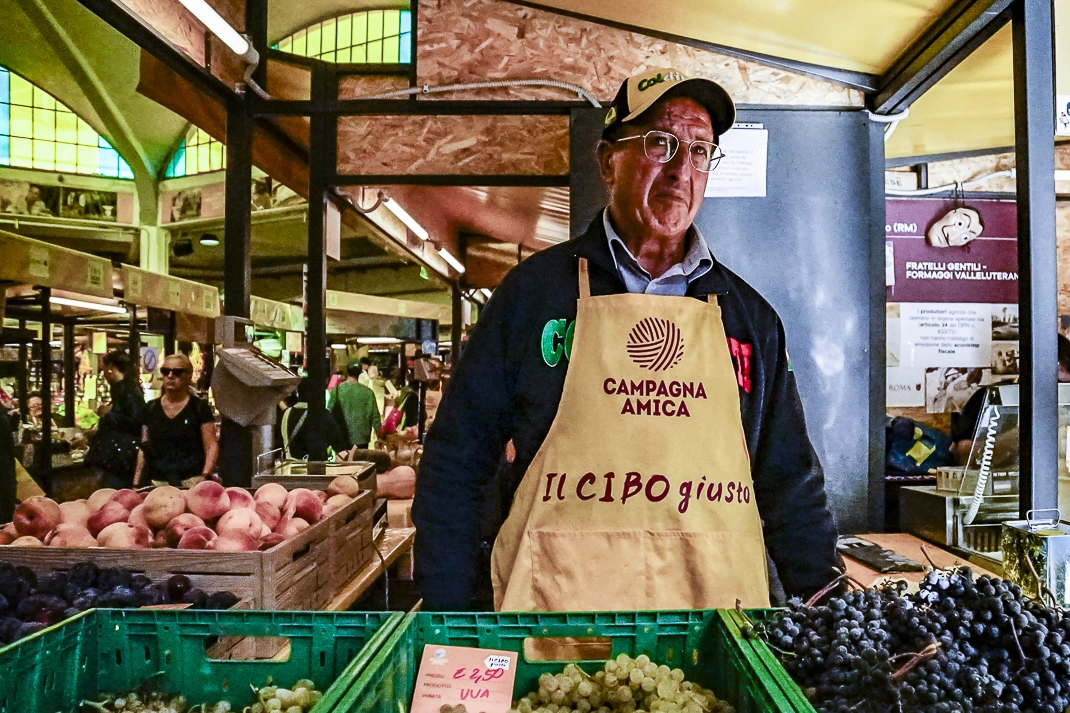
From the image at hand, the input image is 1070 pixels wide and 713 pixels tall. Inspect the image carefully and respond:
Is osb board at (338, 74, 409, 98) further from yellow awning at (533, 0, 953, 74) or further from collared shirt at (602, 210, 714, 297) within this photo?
collared shirt at (602, 210, 714, 297)

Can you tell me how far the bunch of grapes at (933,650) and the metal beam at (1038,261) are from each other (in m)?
1.44

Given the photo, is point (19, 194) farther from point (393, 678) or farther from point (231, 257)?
point (393, 678)

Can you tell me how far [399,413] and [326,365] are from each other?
2.12 metres

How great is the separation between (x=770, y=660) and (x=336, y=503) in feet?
6.63

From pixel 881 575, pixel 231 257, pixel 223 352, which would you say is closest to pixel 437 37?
pixel 231 257

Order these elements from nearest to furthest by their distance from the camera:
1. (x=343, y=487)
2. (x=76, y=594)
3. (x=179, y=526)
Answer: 1. (x=76, y=594)
2. (x=179, y=526)
3. (x=343, y=487)

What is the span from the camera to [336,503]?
2.75 meters

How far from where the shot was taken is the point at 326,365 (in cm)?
387

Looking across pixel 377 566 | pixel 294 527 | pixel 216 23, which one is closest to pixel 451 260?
pixel 216 23

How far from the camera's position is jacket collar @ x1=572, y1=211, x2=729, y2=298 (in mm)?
2037

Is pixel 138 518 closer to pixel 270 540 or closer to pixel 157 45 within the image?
pixel 270 540

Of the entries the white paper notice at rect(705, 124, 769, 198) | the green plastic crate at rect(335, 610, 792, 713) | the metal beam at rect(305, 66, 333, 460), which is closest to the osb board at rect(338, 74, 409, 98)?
the metal beam at rect(305, 66, 333, 460)

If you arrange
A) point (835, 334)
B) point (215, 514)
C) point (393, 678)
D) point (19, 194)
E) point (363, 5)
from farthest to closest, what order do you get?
point (19, 194) < point (363, 5) < point (835, 334) < point (215, 514) < point (393, 678)

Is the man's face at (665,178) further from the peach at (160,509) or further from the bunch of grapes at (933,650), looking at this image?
the peach at (160,509)
